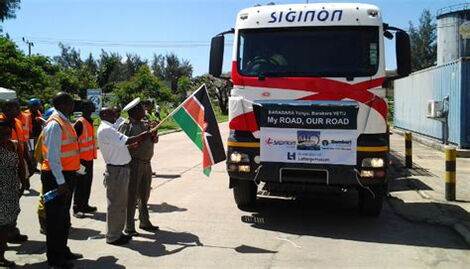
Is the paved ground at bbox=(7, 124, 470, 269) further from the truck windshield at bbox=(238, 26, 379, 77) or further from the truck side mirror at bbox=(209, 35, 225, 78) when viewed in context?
the truck side mirror at bbox=(209, 35, 225, 78)

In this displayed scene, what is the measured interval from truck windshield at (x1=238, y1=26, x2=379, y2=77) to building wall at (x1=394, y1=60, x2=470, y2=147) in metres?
9.93

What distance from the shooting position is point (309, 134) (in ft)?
23.8

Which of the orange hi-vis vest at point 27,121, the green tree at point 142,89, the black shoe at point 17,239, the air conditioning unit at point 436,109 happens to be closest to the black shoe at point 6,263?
the black shoe at point 17,239

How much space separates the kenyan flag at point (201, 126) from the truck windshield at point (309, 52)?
3.17ft

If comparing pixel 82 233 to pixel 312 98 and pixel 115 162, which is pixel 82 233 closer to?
pixel 115 162

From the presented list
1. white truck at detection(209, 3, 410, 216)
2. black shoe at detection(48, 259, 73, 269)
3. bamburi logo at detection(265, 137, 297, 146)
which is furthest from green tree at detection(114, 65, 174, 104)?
black shoe at detection(48, 259, 73, 269)

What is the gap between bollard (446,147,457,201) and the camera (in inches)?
357

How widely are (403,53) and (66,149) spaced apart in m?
4.95

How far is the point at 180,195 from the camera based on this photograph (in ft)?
32.3

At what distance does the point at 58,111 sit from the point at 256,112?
2923 millimetres

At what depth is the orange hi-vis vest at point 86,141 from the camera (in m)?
7.71

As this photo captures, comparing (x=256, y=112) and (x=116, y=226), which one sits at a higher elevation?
(x=256, y=112)

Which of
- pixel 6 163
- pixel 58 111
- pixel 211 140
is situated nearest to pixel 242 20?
pixel 211 140

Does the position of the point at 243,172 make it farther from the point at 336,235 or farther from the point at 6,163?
the point at 6,163
